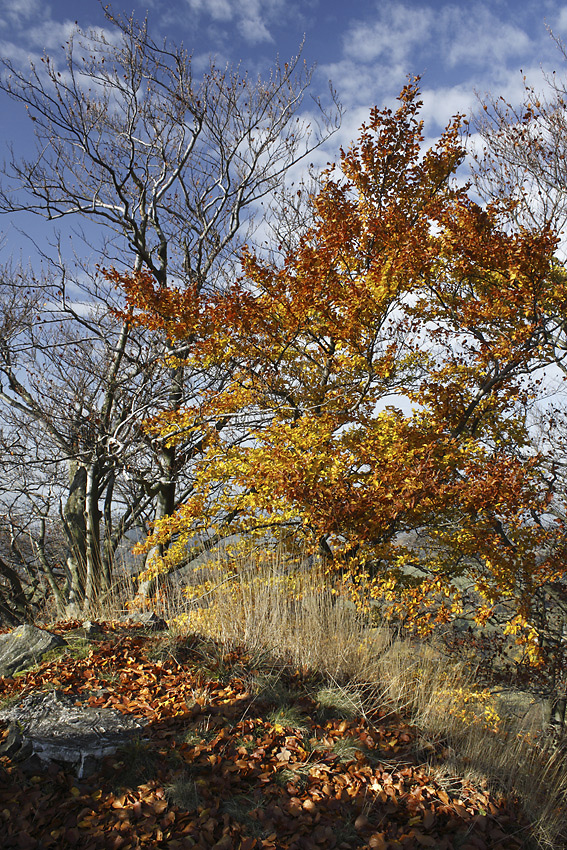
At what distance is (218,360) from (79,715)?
6615 millimetres

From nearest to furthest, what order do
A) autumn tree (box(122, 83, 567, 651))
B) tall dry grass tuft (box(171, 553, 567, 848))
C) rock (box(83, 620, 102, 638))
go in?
tall dry grass tuft (box(171, 553, 567, 848)), rock (box(83, 620, 102, 638)), autumn tree (box(122, 83, 567, 651))

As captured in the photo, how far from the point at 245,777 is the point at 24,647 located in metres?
2.62

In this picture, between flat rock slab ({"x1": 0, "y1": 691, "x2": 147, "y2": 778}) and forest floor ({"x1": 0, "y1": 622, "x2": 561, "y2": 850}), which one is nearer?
forest floor ({"x1": 0, "y1": 622, "x2": 561, "y2": 850})

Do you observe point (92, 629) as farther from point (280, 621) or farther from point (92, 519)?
point (92, 519)

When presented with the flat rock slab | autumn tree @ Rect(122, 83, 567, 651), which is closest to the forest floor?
the flat rock slab

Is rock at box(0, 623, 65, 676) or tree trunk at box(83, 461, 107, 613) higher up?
tree trunk at box(83, 461, 107, 613)

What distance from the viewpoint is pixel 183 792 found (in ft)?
10.1

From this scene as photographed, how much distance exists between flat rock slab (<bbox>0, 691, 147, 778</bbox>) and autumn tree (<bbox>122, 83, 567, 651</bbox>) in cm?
411

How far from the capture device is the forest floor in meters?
2.86

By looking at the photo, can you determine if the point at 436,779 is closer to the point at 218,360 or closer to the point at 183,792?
the point at 183,792

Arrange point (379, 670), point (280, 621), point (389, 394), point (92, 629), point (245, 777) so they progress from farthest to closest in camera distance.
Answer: point (389, 394) < point (92, 629) < point (280, 621) < point (379, 670) < point (245, 777)

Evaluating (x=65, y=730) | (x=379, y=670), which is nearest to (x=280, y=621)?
(x=379, y=670)

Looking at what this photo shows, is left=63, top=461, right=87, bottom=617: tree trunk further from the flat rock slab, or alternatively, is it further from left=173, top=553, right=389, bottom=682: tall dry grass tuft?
the flat rock slab

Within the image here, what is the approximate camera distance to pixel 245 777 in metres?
3.34
